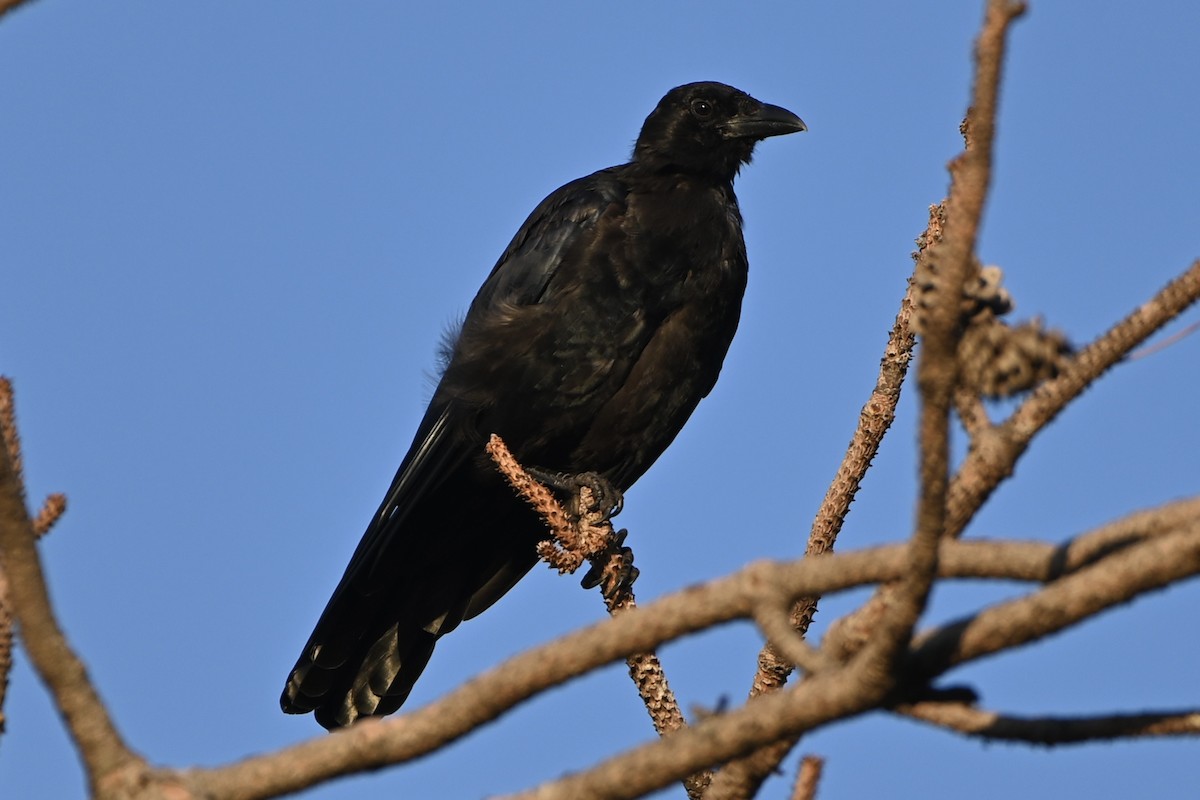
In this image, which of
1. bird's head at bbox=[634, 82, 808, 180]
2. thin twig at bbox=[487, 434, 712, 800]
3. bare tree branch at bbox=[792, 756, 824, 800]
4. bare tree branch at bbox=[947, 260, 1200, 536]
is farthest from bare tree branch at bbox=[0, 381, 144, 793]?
bird's head at bbox=[634, 82, 808, 180]

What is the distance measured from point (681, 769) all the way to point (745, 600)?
0.77 feet

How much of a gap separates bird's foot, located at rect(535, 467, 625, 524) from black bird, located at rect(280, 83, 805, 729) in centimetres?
5

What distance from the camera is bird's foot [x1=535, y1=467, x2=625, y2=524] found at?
19.3 ft

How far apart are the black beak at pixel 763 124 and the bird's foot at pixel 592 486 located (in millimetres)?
1838

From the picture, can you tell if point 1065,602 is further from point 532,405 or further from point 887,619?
point 532,405

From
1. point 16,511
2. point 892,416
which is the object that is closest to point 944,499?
point 16,511

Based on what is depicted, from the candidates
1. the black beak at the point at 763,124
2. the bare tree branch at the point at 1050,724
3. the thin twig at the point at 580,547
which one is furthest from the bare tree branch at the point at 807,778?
the black beak at the point at 763,124

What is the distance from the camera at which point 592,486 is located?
595cm

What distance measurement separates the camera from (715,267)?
6.00m

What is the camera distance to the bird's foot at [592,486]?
5.88 meters

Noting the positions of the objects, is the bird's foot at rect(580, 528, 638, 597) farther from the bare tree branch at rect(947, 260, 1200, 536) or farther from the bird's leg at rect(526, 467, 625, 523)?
the bare tree branch at rect(947, 260, 1200, 536)

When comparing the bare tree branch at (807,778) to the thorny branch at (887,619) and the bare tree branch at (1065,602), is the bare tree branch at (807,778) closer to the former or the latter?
the thorny branch at (887,619)

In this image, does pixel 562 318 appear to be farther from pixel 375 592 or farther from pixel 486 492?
pixel 375 592

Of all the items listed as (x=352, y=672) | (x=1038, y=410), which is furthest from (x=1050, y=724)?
(x=352, y=672)
